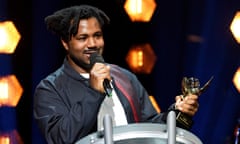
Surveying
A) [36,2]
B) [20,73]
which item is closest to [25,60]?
[20,73]

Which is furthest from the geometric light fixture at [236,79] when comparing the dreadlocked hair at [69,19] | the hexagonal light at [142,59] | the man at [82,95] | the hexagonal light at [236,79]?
the dreadlocked hair at [69,19]

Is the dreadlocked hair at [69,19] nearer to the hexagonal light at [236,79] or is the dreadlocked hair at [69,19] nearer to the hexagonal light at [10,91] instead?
the hexagonal light at [10,91]

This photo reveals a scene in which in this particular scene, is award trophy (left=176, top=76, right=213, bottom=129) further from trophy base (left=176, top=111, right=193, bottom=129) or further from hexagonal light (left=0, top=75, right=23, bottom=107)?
hexagonal light (left=0, top=75, right=23, bottom=107)

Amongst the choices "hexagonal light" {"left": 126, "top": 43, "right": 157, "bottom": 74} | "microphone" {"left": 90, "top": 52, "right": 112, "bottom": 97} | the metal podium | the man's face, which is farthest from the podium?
"hexagonal light" {"left": 126, "top": 43, "right": 157, "bottom": 74}

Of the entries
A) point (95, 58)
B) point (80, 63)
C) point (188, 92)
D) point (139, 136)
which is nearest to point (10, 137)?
point (80, 63)

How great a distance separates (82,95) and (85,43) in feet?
0.47

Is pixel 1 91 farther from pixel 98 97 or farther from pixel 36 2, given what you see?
pixel 98 97

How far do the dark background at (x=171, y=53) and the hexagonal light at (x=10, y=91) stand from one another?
2cm

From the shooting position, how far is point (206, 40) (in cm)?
184

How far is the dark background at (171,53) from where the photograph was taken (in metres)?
1.64

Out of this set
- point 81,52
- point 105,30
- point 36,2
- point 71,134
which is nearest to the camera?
point 71,134

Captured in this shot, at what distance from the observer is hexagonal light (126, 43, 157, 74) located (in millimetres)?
1824

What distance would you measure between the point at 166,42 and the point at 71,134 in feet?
2.68

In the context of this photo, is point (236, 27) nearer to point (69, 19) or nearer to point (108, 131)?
point (69, 19)
